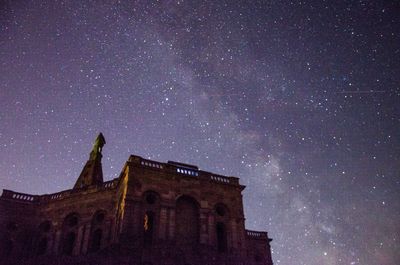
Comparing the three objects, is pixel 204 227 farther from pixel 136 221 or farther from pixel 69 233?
pixel 69 233

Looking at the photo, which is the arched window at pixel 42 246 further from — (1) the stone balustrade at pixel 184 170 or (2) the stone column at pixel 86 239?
(1) the stone balustrade at pixel 184 170

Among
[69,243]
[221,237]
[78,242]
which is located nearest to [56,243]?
[69,243]

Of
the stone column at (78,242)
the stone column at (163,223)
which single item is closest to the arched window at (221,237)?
the stone column at (163,223)

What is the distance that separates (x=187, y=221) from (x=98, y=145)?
20602mm

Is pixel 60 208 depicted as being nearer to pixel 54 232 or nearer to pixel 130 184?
pixel 54 232

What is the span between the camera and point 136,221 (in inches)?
870

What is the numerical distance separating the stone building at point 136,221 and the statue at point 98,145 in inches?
416

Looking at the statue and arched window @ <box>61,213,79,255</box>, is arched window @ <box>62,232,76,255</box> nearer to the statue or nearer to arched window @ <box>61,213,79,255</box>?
arched window @ <box>61,213,79,255</box>

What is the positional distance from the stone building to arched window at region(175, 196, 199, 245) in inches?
2.9

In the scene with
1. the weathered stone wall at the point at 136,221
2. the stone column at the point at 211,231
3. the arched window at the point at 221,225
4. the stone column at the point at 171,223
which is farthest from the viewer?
the arched window at the point at 221,225

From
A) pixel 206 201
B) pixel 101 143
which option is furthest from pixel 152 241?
pixel 101 143

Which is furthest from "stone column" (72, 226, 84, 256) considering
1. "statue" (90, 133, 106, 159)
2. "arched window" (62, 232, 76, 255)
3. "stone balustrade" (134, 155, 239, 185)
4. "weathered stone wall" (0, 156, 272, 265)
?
"statue" (90, 133, 106, 159)

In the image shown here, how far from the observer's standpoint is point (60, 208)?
28.4 metres

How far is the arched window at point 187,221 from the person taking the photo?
76.6ft
